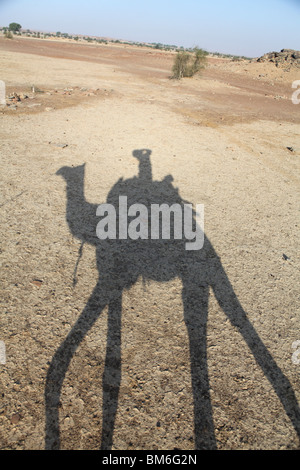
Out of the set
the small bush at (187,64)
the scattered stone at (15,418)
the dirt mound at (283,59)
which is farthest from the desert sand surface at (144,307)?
the dirt mound at (283,59)

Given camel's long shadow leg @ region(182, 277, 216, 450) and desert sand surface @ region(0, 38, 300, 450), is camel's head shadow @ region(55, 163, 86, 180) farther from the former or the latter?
camel's long shadow leg @ region(182, 277, 216, 450)

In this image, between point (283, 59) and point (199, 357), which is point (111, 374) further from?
point (283, 59)

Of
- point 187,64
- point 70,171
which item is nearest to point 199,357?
point 70,171

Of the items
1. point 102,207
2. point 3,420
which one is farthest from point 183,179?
point 3,420

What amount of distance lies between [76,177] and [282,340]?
5522 millimetres

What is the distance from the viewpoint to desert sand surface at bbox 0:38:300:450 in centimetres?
257

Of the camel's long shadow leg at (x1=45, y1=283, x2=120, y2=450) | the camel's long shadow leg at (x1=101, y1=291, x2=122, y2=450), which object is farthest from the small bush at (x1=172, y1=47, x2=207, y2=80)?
the camel's long shadow leg at (x1=101, y1=291, x2=122, y2=450)

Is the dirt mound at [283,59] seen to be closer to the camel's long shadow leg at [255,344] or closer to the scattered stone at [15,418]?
the camel's long shadow leg at [255,344]

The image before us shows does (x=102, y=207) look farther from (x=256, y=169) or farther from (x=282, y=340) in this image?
(x=256, y=169)

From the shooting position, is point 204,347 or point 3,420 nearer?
point 3,420

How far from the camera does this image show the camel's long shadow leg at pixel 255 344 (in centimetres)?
280

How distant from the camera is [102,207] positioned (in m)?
5.73
